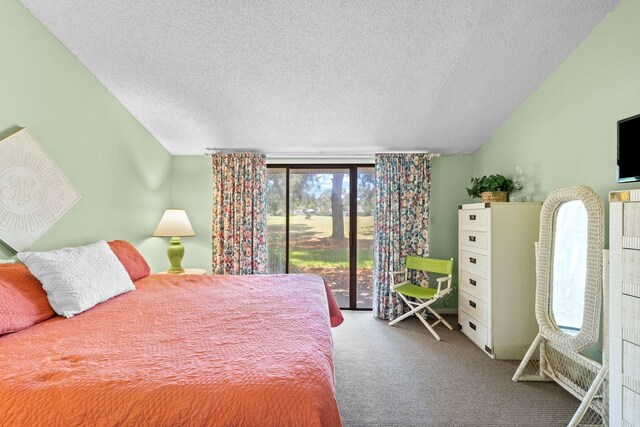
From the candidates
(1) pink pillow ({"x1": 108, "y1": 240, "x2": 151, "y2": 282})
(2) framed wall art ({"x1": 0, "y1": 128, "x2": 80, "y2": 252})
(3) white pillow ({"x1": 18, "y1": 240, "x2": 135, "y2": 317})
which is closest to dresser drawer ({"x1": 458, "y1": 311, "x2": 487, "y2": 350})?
(3) white pillow ({"x1": 18, "y1": 240, "x2": 135, "y2": 317})

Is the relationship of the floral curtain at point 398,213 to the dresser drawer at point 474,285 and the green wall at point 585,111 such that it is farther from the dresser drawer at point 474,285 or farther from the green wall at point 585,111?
the green wall at point 585,111

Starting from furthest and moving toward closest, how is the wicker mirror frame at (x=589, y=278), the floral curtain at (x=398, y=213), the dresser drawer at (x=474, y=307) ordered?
the floral curtain at (x=398, y=213) < the dresser drawer at (x=474, y=307) < the wicker mirror frame at (x=589, y=278)

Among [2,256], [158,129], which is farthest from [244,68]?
[2,256]

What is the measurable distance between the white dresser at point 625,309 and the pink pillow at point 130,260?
11.0 ft

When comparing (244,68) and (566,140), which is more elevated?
(244,68)

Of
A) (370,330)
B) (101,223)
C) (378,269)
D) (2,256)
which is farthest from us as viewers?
(378,269)

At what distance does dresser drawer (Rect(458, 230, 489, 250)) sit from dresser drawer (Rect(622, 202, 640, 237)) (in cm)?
124

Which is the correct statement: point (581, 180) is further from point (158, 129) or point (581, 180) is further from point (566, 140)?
point (158, 129)

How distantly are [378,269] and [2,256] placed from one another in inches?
135

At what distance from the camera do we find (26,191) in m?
2.07

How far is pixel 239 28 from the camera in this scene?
2.10 m

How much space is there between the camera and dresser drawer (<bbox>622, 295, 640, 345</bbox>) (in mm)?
1479

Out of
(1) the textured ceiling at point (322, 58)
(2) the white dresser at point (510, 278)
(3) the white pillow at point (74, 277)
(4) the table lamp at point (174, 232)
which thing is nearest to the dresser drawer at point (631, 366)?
(2) the white dresser at point (510, 278)

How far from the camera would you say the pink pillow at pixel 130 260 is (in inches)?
101
